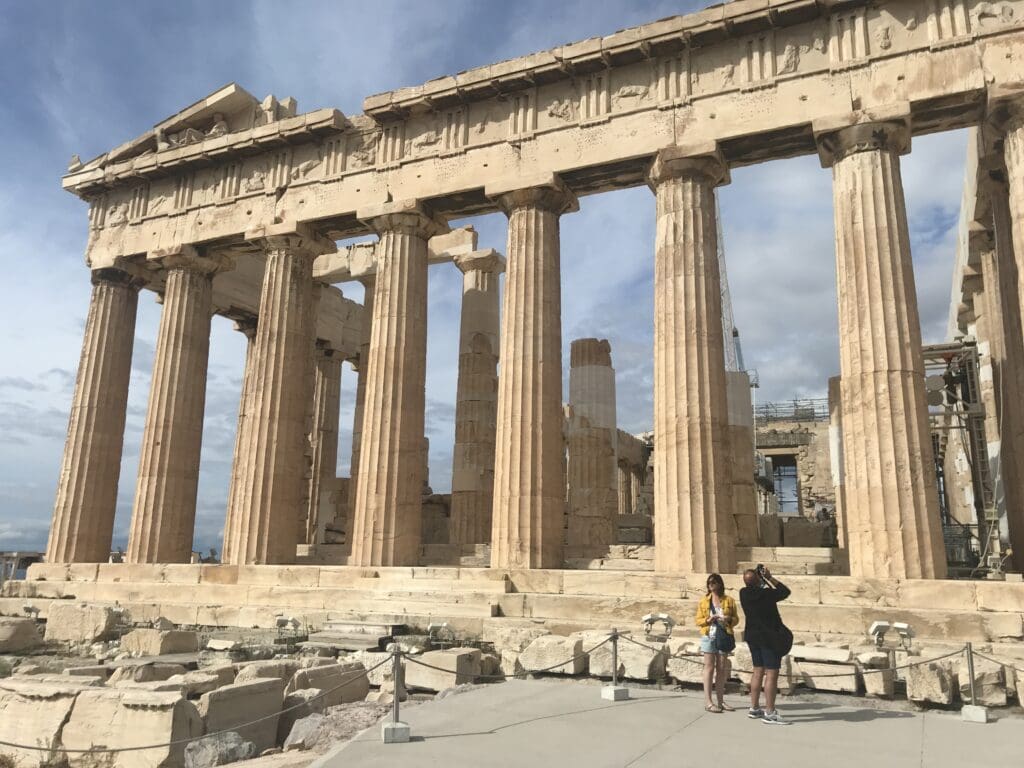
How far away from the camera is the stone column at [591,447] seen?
22.2m

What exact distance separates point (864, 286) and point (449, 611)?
371 inches

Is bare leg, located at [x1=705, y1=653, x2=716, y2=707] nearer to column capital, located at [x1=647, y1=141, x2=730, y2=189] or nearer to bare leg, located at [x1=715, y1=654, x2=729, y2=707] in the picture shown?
bare leg, located at [x1=715, y1=654, x2=729, y2=707]

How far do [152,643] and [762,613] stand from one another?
905cm

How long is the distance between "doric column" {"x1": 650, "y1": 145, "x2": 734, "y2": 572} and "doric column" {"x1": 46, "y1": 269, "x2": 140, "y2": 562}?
1540cm

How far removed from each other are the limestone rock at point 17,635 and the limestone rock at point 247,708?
757 centimetres

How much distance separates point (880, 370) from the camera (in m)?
13.9

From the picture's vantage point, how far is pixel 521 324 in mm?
16938

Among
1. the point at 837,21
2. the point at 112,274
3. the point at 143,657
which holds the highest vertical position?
the point at 837,21

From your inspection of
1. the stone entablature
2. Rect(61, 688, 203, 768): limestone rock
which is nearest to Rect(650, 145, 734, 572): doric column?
the stone entablature

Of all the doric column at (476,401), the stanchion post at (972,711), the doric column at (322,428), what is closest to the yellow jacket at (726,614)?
the stanchion post at (972,711)

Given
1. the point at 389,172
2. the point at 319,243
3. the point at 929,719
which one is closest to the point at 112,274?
the point at 319,243

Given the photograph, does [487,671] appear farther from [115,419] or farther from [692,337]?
[115,419]

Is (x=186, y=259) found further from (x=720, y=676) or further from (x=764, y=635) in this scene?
(x=764, y=635)

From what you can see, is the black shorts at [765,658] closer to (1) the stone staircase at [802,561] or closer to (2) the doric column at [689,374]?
(2) the doric column at [689,374]
